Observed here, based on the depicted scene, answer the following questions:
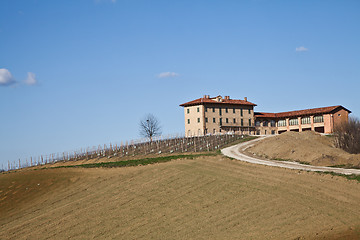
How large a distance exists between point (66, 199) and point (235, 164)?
691 inches

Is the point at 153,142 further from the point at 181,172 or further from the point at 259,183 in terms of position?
the point at 259,183

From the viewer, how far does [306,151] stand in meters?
48.8

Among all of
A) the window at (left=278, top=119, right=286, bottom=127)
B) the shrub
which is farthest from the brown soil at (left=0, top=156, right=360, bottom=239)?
the window at (left=278, top=119, right=286, bottom=127)

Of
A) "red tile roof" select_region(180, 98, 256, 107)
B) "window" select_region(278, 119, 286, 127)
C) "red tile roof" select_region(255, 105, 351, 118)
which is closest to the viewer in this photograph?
"red tile roof" select_region(255, 105, 351, 118)

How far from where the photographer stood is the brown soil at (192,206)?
23.2 meters

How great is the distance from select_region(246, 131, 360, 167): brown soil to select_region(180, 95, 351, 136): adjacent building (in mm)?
23246

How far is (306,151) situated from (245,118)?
4712cm

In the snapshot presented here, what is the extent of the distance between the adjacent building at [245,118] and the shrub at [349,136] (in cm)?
2229

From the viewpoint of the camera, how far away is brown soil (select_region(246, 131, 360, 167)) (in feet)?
138

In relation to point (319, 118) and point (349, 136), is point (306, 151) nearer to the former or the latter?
point (349, 136)

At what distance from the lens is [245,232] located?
22.4m

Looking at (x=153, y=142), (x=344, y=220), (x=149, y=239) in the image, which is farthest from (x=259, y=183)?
(x=153, y=142)

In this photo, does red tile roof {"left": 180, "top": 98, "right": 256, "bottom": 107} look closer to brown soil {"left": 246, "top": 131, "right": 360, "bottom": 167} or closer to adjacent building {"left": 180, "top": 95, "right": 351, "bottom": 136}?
adjacent building {"left": 180, "top": 95, "right": 351, "bottom": 136}

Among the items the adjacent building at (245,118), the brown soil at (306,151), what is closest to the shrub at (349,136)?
the brown soil at (306,151)
